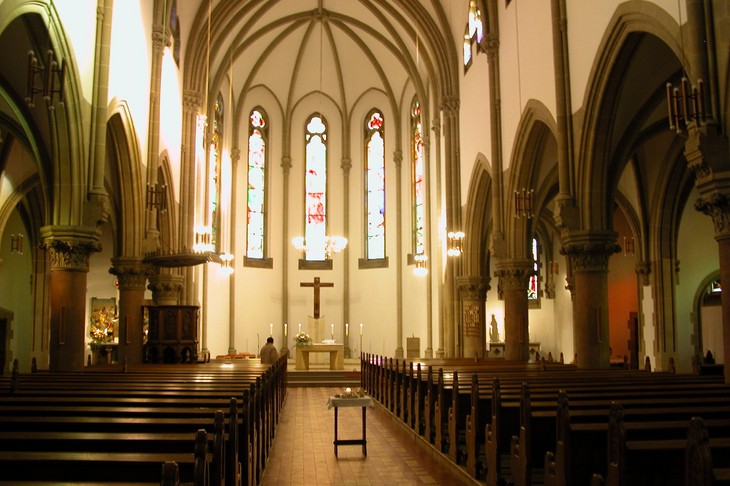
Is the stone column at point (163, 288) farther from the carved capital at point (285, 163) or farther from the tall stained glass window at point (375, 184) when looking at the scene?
the tall stained glass window at point (375, 184)

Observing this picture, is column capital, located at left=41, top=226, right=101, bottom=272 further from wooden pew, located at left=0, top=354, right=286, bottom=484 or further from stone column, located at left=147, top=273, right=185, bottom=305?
stone column, located at left=147, top=273, right=185, bottom=305

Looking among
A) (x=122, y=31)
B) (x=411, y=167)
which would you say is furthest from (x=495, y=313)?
(x=122, y=31)

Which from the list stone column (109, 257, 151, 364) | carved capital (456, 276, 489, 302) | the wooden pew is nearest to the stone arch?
stone column (109, 257, 151, 364)

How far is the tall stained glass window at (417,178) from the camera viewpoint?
33062 mm

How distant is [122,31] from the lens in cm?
1770

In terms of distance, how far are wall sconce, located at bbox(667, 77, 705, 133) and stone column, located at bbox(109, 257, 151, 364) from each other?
13.9m

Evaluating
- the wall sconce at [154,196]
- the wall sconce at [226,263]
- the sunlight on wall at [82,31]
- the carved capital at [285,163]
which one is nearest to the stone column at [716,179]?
the sunlight on wall at [82,31]

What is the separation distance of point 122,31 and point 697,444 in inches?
671

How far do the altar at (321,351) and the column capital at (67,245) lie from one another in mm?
11787

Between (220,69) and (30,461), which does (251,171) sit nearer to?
(220,69)

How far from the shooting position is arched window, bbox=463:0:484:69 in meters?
22.5

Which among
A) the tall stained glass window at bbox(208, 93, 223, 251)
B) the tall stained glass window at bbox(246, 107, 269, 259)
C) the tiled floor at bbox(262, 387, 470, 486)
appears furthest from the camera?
the tall stained glass window at bbox(246, 107, 269, 259)

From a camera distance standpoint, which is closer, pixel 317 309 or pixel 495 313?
pixel 317 309

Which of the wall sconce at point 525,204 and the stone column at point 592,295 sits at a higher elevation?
the wall sconce at point 525,204
